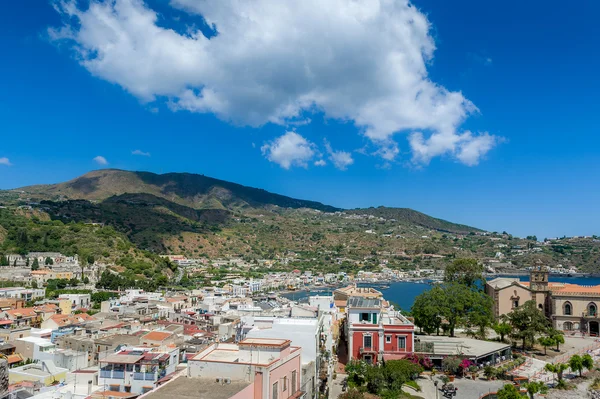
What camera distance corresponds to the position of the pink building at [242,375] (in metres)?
11.9

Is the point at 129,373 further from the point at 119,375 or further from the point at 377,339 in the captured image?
the point at 377,339

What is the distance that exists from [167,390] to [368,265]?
12573 centimetres

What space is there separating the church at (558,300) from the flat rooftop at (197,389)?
3126cm

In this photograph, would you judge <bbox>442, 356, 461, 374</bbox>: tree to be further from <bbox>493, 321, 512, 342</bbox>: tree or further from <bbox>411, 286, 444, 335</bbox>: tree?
<bbox>493, 321, 512, 342</bbox>: tree

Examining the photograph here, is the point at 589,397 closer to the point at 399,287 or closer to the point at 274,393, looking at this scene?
the point at 274,393

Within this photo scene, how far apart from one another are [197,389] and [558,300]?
108 ft

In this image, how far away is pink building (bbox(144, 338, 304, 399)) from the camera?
11943 millimetres

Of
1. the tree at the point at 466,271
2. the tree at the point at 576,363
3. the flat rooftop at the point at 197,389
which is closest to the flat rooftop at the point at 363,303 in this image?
the tree at the point at 576,363

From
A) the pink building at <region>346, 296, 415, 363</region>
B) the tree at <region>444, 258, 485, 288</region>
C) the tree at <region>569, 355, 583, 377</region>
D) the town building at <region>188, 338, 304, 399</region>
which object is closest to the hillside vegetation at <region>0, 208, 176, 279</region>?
the tree at <region>444, 258, 485, 288</region>

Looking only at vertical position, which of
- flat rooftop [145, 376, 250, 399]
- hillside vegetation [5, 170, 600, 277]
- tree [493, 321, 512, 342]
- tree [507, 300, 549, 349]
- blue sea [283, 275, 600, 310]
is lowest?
blue sea [283, 275, 600, 310]

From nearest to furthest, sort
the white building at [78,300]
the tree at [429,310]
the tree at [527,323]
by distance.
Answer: the tree at [527,323]
the tree at [429,310]
the white building at [78,300]

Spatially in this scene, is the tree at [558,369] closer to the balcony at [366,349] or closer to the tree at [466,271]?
the balcony at [366,349]

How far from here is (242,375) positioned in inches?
501

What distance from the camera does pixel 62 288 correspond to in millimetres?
60750
